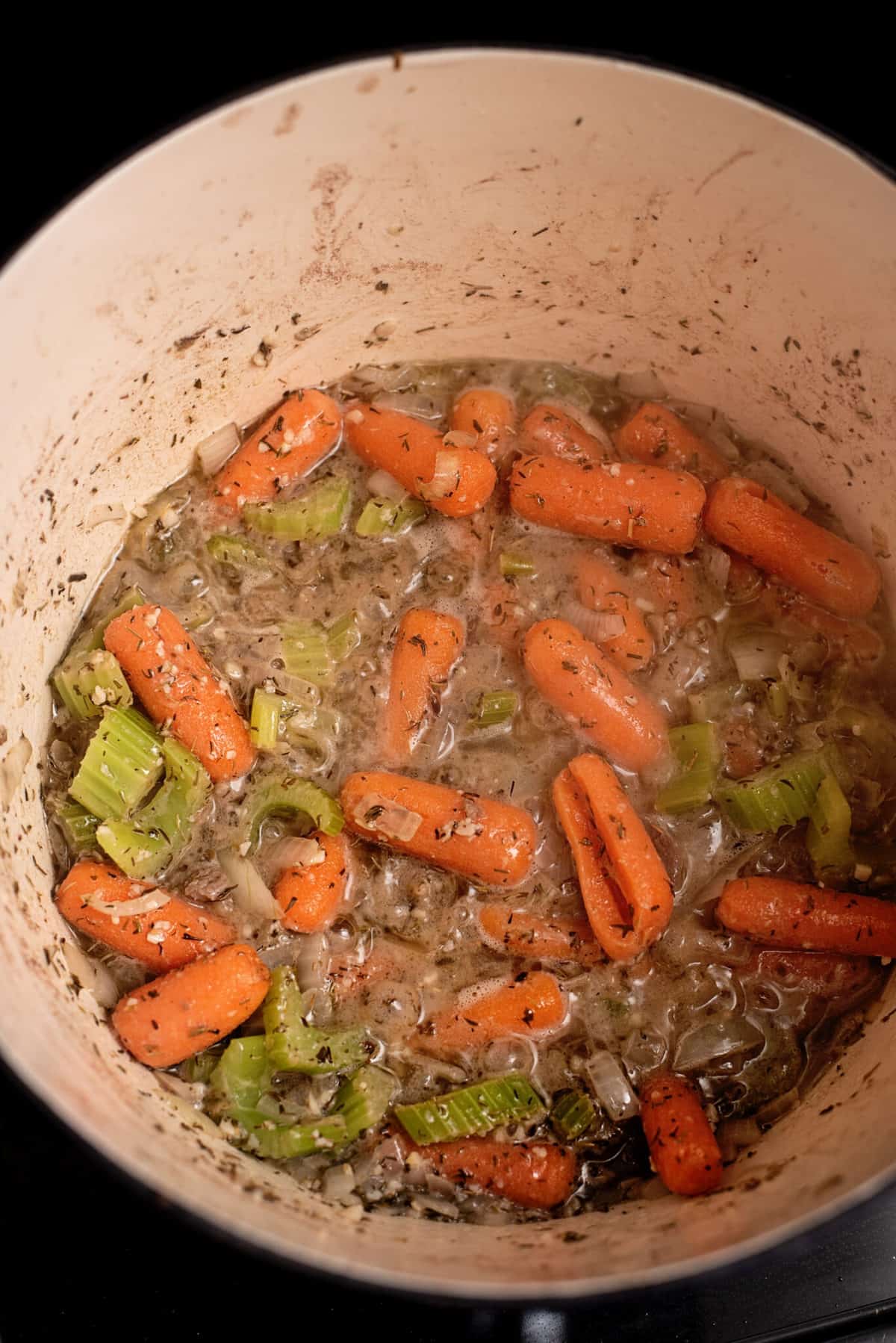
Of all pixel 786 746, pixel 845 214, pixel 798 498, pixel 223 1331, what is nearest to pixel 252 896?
pixel 223 1331

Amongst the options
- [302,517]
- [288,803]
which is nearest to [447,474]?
[302,517]

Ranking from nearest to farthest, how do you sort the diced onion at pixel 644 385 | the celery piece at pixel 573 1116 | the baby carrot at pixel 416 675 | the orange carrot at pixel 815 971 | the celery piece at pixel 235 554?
the celery piece at pixel 573 1116 < the orange carrot at pixel 815 971 < the baby carrot at pixel 416 675 < the celery piece at pixel 235 554 < the diced onion at pixel 644 385

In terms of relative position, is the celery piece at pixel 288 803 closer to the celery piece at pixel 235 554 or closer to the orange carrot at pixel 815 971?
the celery piece at pixel 235 554

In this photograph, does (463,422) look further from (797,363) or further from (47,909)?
(47,909)

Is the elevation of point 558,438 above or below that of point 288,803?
above

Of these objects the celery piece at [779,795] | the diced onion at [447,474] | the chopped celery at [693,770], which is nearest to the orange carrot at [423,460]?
the diced onion at [447,474]

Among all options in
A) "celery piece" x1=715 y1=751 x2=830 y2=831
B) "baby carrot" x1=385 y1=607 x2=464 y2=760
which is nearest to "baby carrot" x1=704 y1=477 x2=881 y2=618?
"celery piece" x1=715 y1=751 x2=830 y2=831

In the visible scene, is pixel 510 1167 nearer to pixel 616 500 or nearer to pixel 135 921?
pixel 135 921
